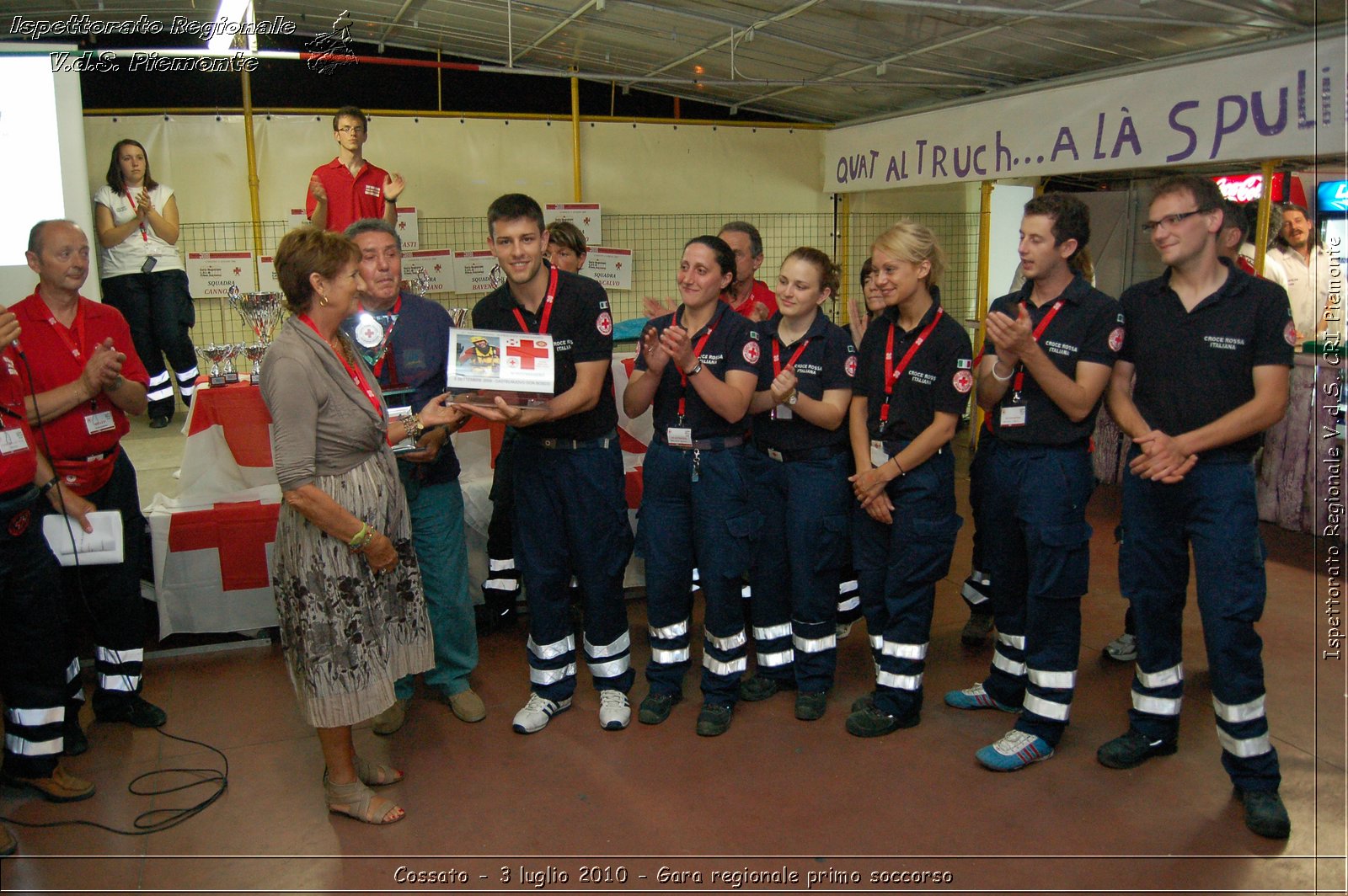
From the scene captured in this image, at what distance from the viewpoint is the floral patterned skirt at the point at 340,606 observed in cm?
259

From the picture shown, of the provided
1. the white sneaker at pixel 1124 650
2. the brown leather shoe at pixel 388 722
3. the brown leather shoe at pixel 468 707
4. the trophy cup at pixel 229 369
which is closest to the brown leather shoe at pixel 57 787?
the brown leather shoe at pixel 388 722

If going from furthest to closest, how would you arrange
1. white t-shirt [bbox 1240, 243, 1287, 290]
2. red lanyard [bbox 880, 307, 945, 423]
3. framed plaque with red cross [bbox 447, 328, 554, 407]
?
white t-shirt [bbox 1240, 243, 1287, 290]
red lanyard [bbox 880, 307, 945, 423]
framed plaque with red cross [bbox 447, 328, 554, 407]

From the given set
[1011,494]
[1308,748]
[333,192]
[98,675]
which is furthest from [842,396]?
[333,192]

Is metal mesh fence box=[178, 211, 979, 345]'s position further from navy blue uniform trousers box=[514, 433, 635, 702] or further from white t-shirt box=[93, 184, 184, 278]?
navy blue uniform trousers box=[514, 433, 635, 702]

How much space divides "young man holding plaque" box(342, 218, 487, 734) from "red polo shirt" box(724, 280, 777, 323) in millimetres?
1390

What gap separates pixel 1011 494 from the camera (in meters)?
3.08

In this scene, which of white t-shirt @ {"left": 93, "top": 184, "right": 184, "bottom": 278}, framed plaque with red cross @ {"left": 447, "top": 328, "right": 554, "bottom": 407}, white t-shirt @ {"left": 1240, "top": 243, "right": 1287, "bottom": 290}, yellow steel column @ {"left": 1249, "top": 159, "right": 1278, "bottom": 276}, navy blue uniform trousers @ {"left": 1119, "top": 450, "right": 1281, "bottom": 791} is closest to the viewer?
navy blue uniform trousers @ {"left": 1119, "top": 450, "right": 1281, "bottom": 791}

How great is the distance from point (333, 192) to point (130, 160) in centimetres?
131

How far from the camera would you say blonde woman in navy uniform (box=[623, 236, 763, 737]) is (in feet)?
10.3

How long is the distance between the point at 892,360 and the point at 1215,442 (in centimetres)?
100

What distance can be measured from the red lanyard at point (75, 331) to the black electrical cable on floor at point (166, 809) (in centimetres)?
141

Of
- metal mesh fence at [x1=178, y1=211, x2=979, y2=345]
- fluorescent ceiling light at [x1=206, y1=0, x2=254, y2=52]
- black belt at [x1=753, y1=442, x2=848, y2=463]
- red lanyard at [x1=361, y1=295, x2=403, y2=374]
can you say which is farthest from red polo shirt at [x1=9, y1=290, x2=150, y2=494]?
fluorescent ceiling light at [x1=206, y1=0, x2=254, y2=52]

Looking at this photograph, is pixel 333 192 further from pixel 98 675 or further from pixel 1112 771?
pixel 1112 771

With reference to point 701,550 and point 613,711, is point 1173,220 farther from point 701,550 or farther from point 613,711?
point 613,711
